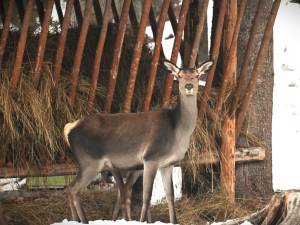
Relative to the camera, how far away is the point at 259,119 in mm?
7566

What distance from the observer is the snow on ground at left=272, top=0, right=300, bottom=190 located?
443 inches

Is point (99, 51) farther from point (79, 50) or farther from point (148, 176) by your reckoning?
point (148, 176)

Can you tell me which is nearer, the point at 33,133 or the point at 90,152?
the point at 90,152

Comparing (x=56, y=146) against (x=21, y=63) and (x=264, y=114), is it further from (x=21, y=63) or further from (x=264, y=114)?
(x=264, y=114)

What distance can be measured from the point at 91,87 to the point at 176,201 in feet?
5.04

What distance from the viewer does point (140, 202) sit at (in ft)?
23.9

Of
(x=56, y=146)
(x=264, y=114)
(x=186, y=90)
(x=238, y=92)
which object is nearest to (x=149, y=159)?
(x=186, y=90)

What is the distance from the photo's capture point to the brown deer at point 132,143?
5977mm

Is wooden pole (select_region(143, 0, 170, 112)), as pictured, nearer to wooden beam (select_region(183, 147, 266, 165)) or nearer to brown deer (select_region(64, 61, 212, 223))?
brown deer (select_region(64, 61, 212, 223))

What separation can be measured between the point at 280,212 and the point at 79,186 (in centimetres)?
147

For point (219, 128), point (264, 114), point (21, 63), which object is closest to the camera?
point (21, 63)

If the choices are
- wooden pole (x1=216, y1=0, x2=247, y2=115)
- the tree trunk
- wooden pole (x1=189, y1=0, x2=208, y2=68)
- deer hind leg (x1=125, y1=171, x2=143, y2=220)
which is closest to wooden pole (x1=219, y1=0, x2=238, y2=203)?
wooden pole (x1=216, y1=0, x2=247, y2=115)

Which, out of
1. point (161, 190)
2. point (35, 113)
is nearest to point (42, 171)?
point (35, 113)

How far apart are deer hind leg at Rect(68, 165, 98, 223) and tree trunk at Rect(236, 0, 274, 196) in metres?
1.93
